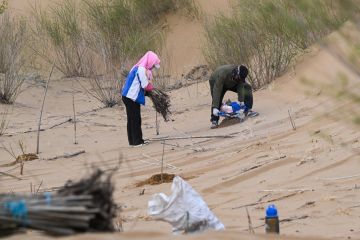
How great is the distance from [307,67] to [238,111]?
2.76 metres

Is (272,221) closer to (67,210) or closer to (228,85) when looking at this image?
(67,210)

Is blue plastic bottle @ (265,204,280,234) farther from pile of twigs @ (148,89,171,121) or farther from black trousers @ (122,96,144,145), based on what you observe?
pile of twigs @ (148,89,171,121)

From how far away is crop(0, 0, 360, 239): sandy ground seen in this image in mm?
6824

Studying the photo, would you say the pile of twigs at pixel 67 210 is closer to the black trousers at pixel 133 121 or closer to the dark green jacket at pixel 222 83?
the black trousers at pixel 133 121

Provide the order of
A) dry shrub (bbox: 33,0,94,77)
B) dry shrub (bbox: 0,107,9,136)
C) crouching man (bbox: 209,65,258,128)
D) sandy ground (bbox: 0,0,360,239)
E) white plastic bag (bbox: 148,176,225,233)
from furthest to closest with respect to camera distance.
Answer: dry shrub (bbox: 33,0,94,77), dry shrub (bbox: 0,107,9,136), crouching man (bbox: 209,65,258,128), sandy ground (bbox: 0,0,360,239), white plastic bag (bbox: 148,176,225,233)

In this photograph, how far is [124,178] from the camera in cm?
1009

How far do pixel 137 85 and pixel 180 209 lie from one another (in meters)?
7.12

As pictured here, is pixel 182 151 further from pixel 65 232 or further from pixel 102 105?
pixel 65 232

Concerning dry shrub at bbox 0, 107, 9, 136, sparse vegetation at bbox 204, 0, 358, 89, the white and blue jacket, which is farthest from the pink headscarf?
sparse vegetation at bbox 204, 0, 358, 89

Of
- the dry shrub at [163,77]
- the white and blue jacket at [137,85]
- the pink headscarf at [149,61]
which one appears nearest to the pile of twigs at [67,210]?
the white and blue jacket at [137,85]

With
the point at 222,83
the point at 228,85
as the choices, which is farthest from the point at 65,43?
the point at 222,83

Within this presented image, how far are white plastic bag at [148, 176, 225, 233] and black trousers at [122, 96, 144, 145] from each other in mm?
7132

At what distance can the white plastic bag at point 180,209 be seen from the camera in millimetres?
5594

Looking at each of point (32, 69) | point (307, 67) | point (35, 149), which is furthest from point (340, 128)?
point (32, 69)
